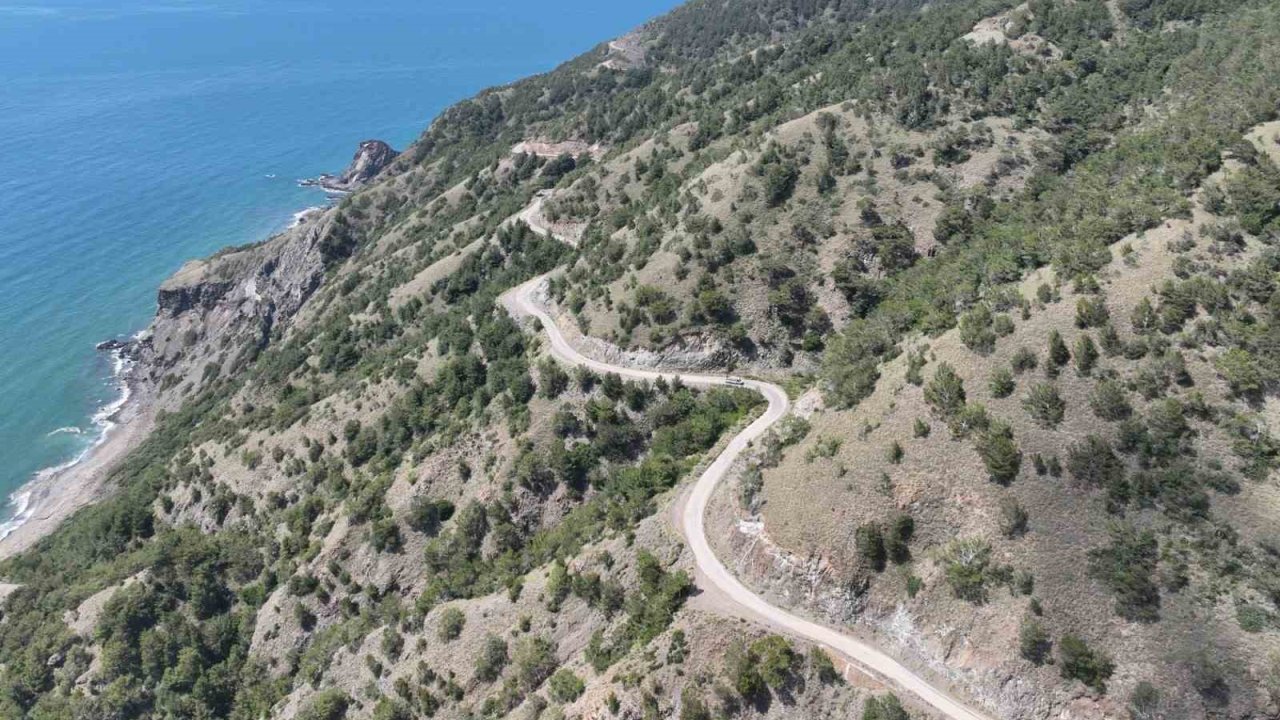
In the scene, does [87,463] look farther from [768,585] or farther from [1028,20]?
[1028,20]

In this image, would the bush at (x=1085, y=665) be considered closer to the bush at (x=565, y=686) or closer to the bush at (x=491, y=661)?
the bush at (x=565, y=686)

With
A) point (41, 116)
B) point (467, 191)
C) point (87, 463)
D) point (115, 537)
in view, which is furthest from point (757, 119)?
point (41, 116)

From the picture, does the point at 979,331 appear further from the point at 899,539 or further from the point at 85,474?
the point at 85,474

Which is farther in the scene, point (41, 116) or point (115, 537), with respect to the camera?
point (41, 116)

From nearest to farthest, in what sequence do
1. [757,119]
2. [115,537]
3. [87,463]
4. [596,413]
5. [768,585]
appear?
[768,585]
[596,413]
[115,537]
[757,119]
[87,463]

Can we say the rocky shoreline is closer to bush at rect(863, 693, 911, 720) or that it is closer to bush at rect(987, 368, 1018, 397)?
bush at rect(863, 693, 911, 720)

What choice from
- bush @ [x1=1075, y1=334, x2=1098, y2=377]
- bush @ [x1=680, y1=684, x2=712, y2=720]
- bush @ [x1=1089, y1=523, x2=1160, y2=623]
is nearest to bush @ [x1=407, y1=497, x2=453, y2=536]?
bush @ [x1=680, y1=684, x2=712, y2=720]

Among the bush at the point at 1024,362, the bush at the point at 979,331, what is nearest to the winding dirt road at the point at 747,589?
the bush at the point at 979,331
